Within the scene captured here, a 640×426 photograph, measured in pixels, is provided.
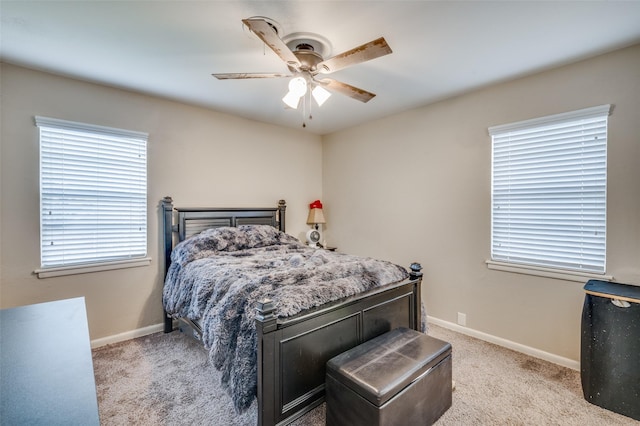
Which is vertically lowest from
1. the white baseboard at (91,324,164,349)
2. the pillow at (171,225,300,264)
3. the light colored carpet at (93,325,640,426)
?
the light colored carpet at (93,325,640,426)

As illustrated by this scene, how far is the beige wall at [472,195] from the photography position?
2.21 meters

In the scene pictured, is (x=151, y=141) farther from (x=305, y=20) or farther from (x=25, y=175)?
(x=305, y=20)

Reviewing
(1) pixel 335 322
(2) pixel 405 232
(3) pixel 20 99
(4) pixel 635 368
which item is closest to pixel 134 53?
(3) pixel 20 99

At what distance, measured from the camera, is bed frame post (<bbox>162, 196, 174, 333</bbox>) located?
3154mm

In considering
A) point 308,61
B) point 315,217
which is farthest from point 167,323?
point 308,61

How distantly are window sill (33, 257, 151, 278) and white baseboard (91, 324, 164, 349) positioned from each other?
2.28ft

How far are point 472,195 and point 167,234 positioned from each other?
339cm

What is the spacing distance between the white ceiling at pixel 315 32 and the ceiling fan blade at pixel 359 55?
0.83ft

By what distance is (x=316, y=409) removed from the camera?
1939 millimetres

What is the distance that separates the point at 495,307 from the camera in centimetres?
286

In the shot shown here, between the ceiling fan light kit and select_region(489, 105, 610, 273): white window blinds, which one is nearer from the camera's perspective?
the ceiling fan light kit

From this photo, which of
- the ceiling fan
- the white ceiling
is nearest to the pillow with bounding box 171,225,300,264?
the white ceiling

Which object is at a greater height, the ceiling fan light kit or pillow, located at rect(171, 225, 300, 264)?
the ceiling fan light kit

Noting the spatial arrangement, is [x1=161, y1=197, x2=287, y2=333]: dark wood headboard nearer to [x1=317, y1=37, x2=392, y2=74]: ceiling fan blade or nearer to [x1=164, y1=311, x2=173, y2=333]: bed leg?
[x1=164, y1=311, x2=173, y2=333]: bed leg
